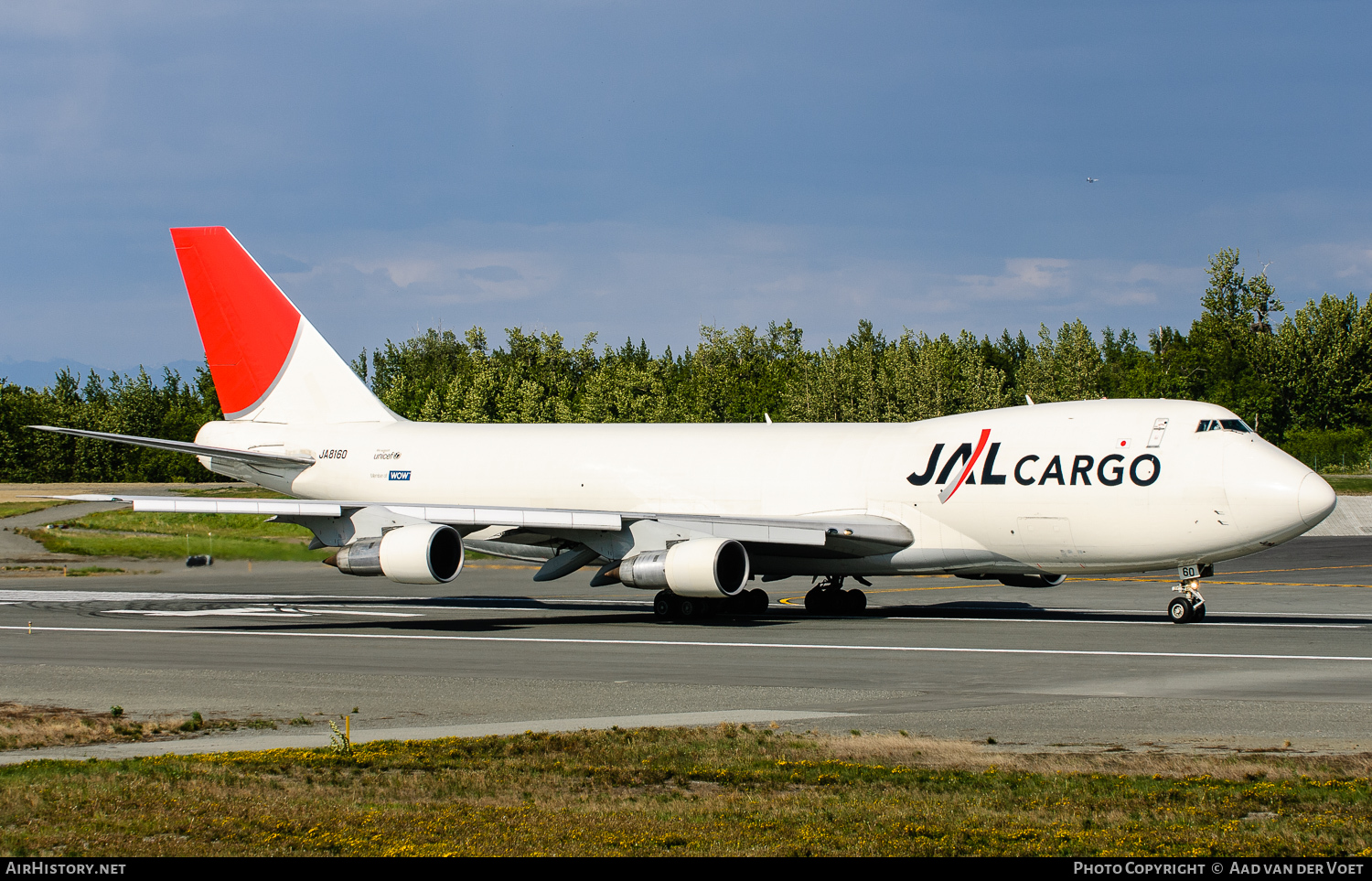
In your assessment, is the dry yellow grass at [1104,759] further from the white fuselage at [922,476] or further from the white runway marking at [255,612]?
the white runway marking at [255,612]

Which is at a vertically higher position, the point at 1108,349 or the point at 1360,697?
the point at 1108,349

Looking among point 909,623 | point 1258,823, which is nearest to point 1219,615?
point 909,623

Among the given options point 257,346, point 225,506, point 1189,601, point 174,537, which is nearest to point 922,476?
point 1189,601

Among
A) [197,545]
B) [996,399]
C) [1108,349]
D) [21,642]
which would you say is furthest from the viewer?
[1108,349]

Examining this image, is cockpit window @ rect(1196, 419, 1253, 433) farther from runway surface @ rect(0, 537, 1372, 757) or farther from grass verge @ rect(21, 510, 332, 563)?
grass verge @ rect(21, 510, 332, 563)

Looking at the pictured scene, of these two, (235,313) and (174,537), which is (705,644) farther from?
(174,537)

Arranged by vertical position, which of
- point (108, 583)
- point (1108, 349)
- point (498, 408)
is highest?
point (1108, 349)

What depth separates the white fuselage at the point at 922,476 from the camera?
2448cm

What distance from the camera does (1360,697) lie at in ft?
52.0

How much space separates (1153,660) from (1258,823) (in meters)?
11.0

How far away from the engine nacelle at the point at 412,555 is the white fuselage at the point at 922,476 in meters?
5.28

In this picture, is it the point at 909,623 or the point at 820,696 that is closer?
the point at 820,696

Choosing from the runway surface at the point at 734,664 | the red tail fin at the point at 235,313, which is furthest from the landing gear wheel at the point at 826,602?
the red tail fin at the point at 235,313

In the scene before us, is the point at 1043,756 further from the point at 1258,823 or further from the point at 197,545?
the point at 197,545
